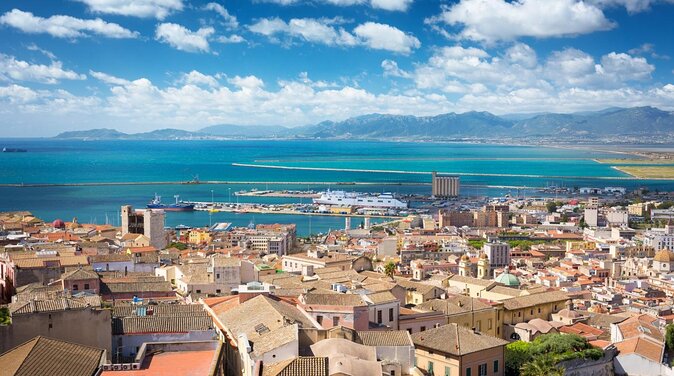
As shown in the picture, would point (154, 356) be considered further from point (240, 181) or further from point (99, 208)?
point (240, 181)

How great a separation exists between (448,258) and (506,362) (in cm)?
2408

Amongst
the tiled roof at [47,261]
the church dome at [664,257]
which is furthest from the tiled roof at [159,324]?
the church dome at [664,257]

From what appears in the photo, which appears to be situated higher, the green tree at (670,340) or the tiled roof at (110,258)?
the tiled roof at (110,258)

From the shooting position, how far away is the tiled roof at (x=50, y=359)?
10.2 metres

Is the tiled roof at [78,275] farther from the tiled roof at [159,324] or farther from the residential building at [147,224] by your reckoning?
the residential building at [147,224]

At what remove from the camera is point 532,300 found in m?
22.0

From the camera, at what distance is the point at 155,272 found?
22.5 m

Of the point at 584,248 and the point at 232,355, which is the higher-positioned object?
the point at 232,355

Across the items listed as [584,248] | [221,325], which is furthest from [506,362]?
[584,248]

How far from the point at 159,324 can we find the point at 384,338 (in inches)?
153

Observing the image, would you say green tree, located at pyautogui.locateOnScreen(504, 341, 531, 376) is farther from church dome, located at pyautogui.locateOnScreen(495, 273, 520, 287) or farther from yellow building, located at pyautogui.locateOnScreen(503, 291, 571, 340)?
church dome, located at pyautogui.locateOnScreen(495, 273, 520, 287)

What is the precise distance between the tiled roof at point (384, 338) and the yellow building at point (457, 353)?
0.69m

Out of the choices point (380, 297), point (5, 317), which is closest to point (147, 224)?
point (380, 297)

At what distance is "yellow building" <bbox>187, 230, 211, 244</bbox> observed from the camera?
46562mm
